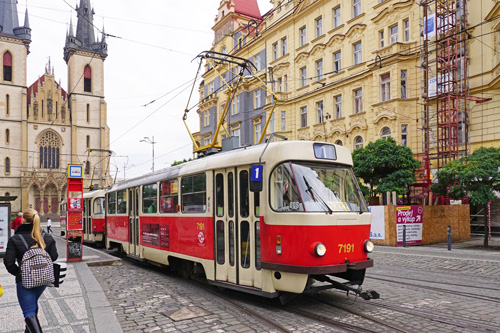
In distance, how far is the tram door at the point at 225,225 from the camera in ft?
27.4

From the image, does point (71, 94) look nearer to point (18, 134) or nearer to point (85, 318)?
point (18, 134)

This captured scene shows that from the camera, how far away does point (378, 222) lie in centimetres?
2011

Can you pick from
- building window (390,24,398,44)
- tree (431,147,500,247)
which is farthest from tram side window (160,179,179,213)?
building window (390,24,398,44)

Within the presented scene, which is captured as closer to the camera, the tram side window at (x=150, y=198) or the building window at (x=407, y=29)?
the tram side window at (x=150, y=198)

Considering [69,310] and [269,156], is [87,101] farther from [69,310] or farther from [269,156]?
[269,156]

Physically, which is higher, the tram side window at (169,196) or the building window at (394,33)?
the building window at (394,33)

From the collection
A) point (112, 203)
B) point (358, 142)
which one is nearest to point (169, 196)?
point (112, 203)

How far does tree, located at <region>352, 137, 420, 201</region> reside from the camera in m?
22.6

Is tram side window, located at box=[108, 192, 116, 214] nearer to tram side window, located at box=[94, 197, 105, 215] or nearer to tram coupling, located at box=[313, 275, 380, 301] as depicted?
tram side window, located at box=[94, 197, 105, 215]

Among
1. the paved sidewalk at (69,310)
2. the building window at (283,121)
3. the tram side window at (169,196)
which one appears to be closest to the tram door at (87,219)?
the tram side window at (169,196)

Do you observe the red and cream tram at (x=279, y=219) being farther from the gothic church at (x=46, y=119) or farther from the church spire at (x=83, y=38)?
the church spire at (x=83, y=38)

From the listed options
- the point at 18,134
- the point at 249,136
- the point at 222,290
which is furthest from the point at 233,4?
the point at 18,134

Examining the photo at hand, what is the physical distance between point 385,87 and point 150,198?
18941 mm

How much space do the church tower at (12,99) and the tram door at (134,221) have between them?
200 feet
